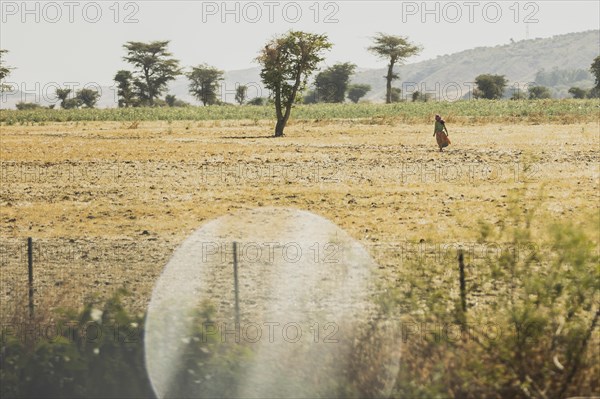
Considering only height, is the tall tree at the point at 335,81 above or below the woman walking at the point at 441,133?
above

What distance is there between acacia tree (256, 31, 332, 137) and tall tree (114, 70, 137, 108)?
2579 inches

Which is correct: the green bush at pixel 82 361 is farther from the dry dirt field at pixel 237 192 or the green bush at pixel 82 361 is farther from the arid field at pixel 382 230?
the dry dirt field at pixel 237 192

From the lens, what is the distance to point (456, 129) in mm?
42094

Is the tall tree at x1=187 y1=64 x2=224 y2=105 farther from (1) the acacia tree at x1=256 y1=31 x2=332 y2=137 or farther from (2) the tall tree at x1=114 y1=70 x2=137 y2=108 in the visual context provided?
(1) the acacia tree at x1=256 y1=31 x2=332 y2=137

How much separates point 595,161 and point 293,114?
3909cm

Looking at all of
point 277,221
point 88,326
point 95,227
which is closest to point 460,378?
point 88,326

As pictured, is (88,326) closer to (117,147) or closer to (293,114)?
(117,147)

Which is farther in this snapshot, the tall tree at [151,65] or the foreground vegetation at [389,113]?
the tall tree at [151,65]

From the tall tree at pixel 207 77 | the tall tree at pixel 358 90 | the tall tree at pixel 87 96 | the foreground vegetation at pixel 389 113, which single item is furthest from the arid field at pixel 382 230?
the tall tree at pixel 358 90

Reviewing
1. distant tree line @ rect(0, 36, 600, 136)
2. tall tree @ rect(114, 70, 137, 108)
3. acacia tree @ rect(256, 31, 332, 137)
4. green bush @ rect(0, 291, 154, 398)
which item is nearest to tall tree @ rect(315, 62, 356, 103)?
distant tree line @ rect(0, 36, 600, 136)

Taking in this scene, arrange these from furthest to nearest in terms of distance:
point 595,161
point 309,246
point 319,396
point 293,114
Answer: point 293,114, point 595,161, point 309,246, point 319,396

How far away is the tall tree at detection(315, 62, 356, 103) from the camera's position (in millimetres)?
135988

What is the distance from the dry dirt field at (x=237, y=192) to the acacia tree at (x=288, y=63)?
659 centimetres

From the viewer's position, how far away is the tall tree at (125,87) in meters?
103
